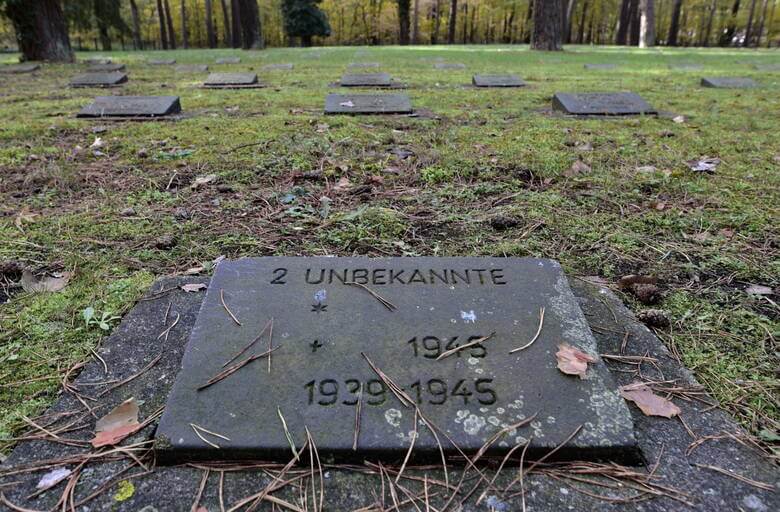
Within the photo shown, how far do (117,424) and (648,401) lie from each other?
5.34ft

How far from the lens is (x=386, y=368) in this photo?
155cm

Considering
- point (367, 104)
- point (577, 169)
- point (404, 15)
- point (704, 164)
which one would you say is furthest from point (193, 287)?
point (404, 15)

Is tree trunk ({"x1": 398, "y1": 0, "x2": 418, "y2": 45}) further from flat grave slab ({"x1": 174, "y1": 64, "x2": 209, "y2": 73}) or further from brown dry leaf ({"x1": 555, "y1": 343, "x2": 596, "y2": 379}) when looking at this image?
brown dry leaf ({"x1": 555, "y1": 343, "x2": 596, "y2": 379})

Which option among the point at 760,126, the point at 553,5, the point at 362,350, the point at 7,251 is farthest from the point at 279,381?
the point at 553,5

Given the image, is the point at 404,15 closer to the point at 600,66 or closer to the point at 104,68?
the point at 600,66

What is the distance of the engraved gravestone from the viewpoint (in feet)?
4.50

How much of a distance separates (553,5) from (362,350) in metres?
16.7

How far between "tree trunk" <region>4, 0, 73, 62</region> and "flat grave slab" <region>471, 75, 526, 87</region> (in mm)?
10465

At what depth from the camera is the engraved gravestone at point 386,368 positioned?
1.37m

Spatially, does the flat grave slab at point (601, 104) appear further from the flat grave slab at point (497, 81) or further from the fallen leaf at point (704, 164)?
the flat grave slab at point (497, 81)

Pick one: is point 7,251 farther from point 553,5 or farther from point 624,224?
point 553,5

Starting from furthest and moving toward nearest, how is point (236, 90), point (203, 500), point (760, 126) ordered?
point (236, 90) < point (760, 126) < point (203, 500)

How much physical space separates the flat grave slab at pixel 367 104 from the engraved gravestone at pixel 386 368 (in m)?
4.34

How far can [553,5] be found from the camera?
15.4m
